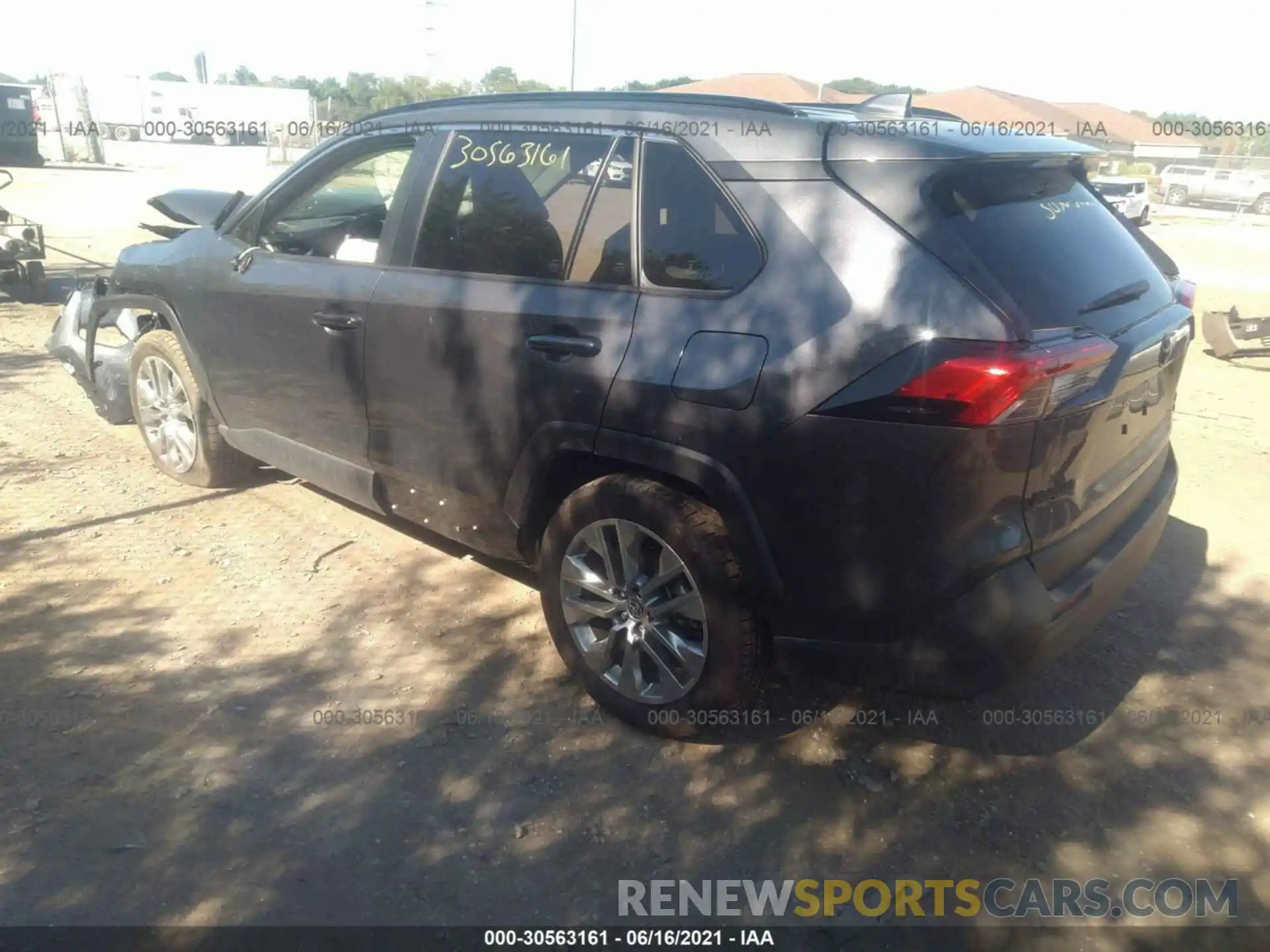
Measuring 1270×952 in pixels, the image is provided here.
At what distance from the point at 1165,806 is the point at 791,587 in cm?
143

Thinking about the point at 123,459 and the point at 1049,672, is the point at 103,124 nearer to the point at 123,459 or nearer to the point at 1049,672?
the point at 123,459

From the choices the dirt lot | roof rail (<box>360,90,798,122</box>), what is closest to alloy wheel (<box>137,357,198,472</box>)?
the dirt lot

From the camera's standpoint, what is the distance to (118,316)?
5562mm

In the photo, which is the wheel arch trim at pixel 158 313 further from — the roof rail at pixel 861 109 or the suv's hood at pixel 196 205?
the roof rail at pixel 861 109

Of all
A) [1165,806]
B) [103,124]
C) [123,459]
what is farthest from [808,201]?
[103,124]

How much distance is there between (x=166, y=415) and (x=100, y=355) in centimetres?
96

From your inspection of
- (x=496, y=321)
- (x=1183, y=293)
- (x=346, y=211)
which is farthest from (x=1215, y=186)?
(x=496, y=321)

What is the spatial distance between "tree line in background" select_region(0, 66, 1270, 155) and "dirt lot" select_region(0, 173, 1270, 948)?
2431mm

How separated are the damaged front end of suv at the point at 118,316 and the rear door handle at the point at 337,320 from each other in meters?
1.14

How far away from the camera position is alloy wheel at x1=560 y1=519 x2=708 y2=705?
3078 millimetres

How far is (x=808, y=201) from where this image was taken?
2695mm

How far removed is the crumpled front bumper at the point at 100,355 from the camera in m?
5.54

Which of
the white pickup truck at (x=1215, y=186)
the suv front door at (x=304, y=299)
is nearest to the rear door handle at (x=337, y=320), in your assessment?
the suv front door at (x=304, y=299)

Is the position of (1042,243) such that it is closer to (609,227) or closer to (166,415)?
(609,227)
